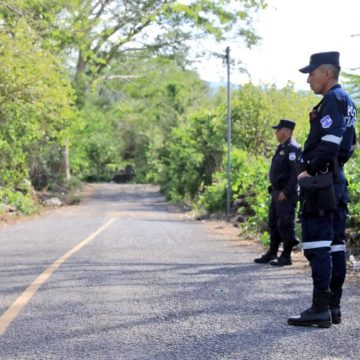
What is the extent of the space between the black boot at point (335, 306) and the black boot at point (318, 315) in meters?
0.16

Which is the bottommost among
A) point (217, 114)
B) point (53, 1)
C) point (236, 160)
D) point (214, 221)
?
point (214, 221)

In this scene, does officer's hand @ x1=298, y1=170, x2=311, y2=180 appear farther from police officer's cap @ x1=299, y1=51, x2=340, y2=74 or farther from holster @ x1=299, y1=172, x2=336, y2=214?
police officer's cap @ x1=299, y1=51, x2=340, y2=74

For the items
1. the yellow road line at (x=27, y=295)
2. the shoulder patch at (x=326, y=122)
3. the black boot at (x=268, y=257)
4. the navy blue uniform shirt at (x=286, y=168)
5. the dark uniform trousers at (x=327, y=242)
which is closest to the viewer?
the shoulder patch at (x=326, y=122)

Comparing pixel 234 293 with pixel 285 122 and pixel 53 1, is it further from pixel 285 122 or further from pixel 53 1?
pixel 53 1

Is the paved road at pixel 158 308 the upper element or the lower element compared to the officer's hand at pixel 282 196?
lower

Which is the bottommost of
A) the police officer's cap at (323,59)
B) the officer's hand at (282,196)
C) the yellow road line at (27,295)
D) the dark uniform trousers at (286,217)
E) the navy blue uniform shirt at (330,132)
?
the yellow road line at (27,295)

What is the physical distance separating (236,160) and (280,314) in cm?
1596

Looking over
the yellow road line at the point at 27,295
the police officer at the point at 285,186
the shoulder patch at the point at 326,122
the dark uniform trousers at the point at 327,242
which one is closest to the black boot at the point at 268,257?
the police officer at the point at 285,186

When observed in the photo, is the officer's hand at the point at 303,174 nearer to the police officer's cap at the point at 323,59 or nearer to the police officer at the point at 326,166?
the police officer at the point at 326,166

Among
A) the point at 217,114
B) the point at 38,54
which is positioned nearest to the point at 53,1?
the point at 38,54

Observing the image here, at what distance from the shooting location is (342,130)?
4973 mm

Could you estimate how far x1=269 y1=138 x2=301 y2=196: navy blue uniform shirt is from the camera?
27.3 feet

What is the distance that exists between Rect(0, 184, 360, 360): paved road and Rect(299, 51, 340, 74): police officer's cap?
2.17 meters

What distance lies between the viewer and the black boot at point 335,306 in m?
5.16
